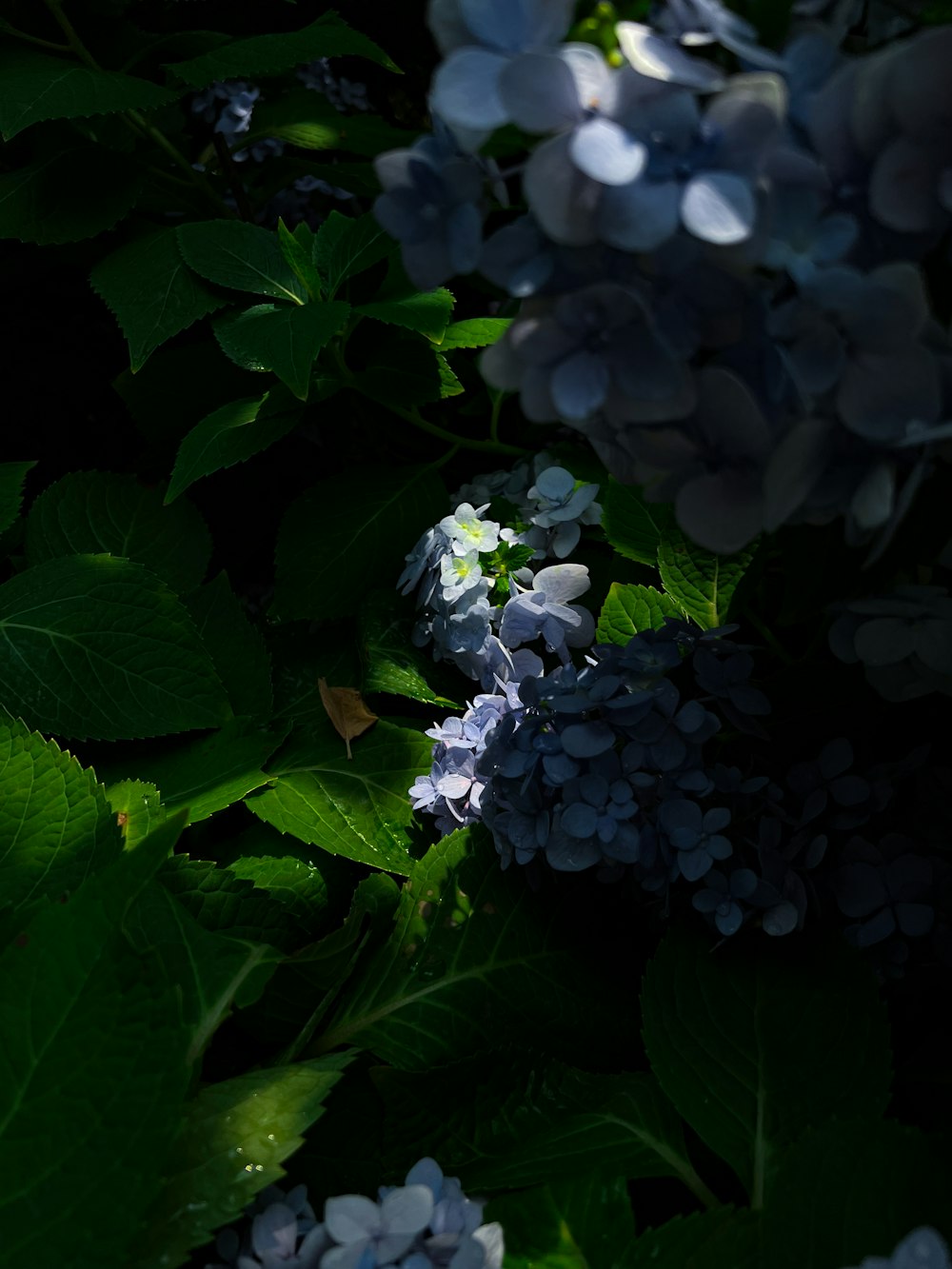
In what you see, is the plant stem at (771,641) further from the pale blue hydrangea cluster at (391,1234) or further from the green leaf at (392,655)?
the pale blue hydrangea cluster at (391,1234)

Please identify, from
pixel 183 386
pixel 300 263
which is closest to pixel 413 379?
pixel 300 263

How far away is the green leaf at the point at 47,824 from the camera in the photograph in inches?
29.4

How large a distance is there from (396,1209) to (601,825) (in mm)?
242

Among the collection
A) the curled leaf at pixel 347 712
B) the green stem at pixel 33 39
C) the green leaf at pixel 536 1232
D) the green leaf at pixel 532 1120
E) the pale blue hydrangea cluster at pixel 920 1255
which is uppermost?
the green stem at pixel 33 39

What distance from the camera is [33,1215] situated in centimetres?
49

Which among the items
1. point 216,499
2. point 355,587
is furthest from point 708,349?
point 216,499

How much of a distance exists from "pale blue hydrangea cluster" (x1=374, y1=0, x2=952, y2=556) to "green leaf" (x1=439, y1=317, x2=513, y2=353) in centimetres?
73

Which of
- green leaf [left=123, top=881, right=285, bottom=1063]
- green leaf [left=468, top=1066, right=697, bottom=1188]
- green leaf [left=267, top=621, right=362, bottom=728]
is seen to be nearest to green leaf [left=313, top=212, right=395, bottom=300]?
green leaf [left=267, top=621, right=362, bottom=728]

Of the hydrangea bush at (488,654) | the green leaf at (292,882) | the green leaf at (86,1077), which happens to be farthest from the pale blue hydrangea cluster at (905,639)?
the green leaf at (292,882)

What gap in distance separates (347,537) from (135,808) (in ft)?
1.23

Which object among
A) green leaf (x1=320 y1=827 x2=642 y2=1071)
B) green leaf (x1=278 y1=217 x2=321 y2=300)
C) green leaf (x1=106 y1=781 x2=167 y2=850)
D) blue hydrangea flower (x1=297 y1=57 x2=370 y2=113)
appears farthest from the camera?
blue hydrangea flower (x1=297 y1=57 x2=370 y2=113)

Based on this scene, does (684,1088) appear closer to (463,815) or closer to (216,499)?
(463,815)

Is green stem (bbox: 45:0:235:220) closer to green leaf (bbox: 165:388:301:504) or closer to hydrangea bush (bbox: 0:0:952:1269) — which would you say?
hydrangea bush (bbox: 0:0:952:1269)

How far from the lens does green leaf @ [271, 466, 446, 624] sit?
109cm
